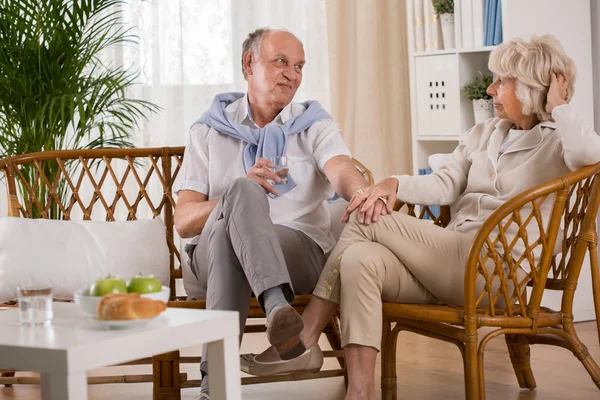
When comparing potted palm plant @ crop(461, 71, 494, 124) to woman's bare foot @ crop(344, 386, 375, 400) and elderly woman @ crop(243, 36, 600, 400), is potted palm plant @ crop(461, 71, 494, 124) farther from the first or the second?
woman's bare foot @ crop(344, 386, 375, 400)

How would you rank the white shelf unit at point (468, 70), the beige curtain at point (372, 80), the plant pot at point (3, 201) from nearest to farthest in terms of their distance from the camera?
the white shelf unit at point (468, 70), the plant pot at point (3, 201), the beige curtain at point (372, 80)

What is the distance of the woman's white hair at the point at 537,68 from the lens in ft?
9.00

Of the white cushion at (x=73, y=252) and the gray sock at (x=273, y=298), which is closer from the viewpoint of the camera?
the gray sock at (x=273, y=298)

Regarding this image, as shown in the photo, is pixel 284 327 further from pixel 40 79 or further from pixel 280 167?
pixel 40 79

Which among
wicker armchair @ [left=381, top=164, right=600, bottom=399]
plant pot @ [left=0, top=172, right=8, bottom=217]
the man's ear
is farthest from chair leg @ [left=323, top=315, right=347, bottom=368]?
plant pot @ [left=0, top=172, right=8, bottom=217]

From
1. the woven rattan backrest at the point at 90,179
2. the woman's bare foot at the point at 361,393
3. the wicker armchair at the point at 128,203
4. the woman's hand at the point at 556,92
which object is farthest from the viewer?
A: the woven rattan backrest at the point at 90,179

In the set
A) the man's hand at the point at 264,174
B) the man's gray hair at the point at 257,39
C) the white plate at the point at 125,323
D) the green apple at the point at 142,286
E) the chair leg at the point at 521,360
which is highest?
the man's gray hair at the point at 257,39

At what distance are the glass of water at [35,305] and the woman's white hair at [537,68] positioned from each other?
1.54 meters

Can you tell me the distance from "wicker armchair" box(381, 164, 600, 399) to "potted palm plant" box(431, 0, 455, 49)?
5.36 feet

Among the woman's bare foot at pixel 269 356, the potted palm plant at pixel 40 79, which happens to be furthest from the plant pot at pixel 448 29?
the woman's bare foot at pixel 269 356

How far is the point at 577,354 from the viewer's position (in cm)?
259

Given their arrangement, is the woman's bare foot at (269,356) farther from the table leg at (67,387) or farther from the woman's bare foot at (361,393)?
the table leg at (67,387)

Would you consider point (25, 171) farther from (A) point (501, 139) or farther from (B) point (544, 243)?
(B) point (544, 243)

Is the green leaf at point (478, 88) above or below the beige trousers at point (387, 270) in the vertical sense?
above
